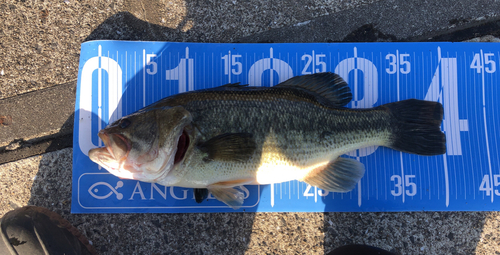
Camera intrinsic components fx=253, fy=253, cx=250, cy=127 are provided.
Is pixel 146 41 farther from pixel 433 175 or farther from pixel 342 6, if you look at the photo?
pixel 433 175

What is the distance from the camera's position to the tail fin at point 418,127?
2.32 metres

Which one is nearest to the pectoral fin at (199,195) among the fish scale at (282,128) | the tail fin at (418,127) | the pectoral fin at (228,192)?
the pectoral fin at (228,192)

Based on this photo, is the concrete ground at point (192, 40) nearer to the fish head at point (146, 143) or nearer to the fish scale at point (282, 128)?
the fish scale at point (282, 128)

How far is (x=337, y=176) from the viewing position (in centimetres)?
230

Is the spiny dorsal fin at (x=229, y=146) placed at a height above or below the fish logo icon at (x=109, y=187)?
above

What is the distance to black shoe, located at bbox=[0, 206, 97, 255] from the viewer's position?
2.29 meters

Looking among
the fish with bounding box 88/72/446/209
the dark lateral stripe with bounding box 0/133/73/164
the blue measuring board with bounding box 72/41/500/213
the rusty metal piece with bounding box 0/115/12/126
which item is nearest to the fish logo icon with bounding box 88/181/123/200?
the blue measuring board with bounding box 72/41/500/213

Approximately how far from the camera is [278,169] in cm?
210

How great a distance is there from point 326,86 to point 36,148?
2952 millimetres

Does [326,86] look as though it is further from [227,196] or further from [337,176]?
[227,196]

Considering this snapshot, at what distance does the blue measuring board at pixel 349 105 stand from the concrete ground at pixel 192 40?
0.12 metres

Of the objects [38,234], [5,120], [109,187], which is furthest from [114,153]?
[5,120]

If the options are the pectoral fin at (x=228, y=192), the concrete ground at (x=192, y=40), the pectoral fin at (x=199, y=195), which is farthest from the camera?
the concrete ground at (x=192, y=40)

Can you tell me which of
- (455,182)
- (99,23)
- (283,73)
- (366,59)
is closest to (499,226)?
(455,182)
